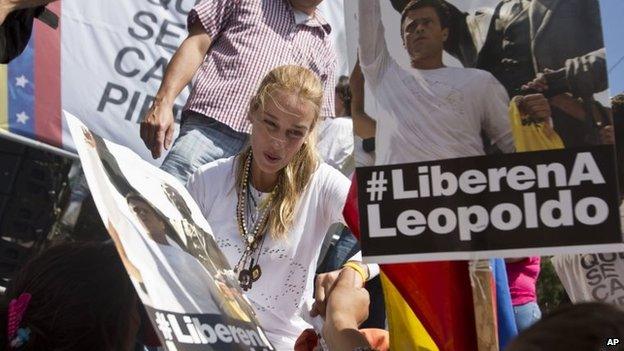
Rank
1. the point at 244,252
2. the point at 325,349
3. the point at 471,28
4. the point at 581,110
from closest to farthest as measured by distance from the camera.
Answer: the point at 581,110
the point at 471,28
the point at 325,349
the point at 244,252

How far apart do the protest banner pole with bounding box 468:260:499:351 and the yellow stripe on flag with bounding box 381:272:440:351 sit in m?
0.15

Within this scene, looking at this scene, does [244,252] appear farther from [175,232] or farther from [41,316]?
[41,316]

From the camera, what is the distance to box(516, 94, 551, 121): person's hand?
6.80ft

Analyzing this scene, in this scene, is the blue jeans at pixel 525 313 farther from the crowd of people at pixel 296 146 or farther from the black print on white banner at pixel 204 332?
the black print on white banner at pixel 204 332

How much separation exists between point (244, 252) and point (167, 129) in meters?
0.67

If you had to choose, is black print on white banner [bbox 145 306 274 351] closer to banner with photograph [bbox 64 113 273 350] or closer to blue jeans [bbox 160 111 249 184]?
banner with photograph [bbox 64 113 273 350]

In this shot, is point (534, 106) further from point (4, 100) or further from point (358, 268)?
point (4, 100)

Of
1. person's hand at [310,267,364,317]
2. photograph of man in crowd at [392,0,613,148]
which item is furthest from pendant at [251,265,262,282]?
Result: photograph of man in crowd at [392,0,613,148]

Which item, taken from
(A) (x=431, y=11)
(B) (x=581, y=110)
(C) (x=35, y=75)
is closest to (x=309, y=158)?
(A) (x=431, y=11)

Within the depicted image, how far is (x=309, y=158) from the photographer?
3223mm

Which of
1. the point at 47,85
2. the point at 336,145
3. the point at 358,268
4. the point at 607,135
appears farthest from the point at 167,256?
the point at 47,85

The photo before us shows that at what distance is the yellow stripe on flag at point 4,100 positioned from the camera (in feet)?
16.6

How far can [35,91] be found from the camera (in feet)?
16.9

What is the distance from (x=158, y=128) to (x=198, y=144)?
0.53ft
